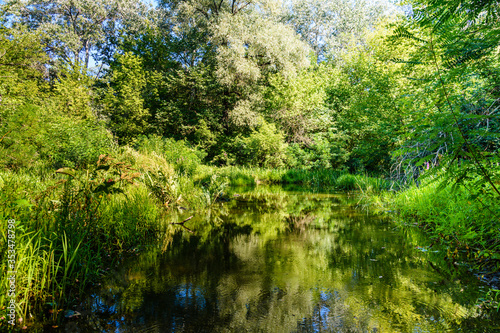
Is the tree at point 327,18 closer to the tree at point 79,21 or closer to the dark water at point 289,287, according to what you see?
the tree at point 79,21

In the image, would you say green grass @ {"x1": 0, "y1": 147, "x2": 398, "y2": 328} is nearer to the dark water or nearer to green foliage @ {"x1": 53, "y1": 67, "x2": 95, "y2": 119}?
the dark water

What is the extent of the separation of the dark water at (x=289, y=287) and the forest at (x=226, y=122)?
39 cm

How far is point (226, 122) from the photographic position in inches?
847

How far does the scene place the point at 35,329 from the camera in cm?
200

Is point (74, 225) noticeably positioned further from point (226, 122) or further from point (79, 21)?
point (79, 21)

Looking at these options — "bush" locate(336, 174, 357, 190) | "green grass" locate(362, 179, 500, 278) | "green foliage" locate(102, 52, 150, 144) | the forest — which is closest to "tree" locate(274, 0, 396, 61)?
the forest

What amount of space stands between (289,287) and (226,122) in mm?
19393

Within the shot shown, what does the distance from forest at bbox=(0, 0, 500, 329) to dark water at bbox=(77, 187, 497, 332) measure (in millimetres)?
395

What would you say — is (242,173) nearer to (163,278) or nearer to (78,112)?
(78,112)

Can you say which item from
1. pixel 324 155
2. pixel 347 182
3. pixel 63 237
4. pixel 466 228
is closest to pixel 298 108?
pixel 324 155

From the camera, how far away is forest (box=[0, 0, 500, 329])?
2.57m

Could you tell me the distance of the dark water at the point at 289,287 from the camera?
2154mm

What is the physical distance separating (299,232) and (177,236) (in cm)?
211

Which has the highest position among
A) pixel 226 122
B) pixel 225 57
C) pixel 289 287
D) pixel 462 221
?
pixel 225 57
